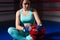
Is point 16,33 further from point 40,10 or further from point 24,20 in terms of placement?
point 40,10

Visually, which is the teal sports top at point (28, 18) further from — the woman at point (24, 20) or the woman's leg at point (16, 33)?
the woman's leg at point (16, 33)

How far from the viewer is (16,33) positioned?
6.70ft

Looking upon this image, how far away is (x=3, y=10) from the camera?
12.5 feet

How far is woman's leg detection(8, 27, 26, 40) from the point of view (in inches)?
79.4

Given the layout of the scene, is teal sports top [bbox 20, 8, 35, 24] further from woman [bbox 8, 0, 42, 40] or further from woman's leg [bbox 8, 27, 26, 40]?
woman's leg [bbox 8, 27, 26, 40]

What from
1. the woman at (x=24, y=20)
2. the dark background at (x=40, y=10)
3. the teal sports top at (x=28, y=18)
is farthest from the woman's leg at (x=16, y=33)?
the dark background at (x=40, y=10)

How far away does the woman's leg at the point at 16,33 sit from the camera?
202 cm

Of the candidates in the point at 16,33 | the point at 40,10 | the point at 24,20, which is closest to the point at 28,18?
the point at 24,20

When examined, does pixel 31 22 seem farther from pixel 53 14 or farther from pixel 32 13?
pixel 53 14

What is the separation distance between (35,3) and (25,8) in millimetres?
2055

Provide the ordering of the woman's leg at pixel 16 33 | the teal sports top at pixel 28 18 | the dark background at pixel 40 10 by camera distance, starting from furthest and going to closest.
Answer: the dark background at pixel 40 10, the teal sports top at pixel 28 18, the woman's leg at pixel 16 33

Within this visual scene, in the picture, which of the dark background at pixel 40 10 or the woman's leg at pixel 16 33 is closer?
the woman's leg at pixel 16 33

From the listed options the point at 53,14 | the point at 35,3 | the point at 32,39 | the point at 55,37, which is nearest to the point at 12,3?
the point at 35,3

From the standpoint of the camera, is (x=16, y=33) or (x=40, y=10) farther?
(x=40, y=10)
